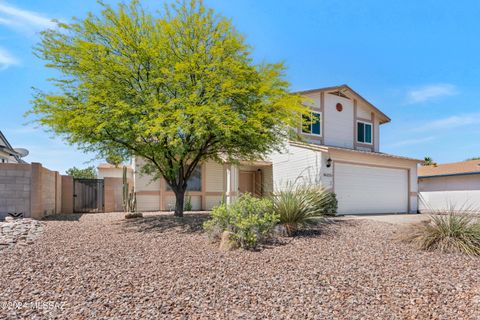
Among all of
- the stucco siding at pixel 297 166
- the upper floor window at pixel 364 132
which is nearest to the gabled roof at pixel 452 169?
the upper floor window at pixel 364 132

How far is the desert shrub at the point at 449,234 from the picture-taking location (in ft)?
23.1

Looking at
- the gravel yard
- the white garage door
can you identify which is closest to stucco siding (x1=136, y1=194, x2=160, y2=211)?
the gravel yard

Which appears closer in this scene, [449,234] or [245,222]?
[245,222]

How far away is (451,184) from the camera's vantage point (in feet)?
76.6

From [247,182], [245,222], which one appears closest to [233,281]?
[245,222]

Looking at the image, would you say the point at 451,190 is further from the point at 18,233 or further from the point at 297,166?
the point at 18,233

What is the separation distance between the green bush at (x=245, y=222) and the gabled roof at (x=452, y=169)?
20.8m

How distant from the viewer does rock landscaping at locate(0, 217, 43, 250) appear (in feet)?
24.1

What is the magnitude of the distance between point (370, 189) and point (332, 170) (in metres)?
3.15

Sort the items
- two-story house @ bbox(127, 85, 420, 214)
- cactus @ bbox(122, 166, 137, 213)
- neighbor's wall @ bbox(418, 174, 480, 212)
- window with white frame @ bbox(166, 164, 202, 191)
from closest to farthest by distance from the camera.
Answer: two-story house @ bbox(127, 85, 420, 214) < cactus @ bbox(122, 166, 137, 213) < window with white frame @ bbox(166, 164, 202, 191) < neighbor's wall @ bbox(418, 174, 480, 212)

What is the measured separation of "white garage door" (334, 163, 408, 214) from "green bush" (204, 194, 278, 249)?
28.5ft

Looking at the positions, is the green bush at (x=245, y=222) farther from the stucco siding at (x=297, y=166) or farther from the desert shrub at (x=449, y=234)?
the stucco siding at (x=297, y=166)

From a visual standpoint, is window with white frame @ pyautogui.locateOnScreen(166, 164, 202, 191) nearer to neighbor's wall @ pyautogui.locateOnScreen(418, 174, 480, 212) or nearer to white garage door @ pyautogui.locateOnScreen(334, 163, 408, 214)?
white garage door @ pyautogui.locateOnScreen(334, 163, 408, 214)

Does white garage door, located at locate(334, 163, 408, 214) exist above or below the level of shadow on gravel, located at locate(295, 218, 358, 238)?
above
